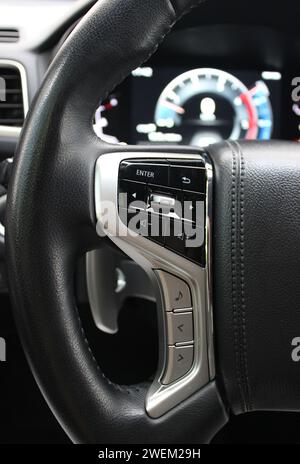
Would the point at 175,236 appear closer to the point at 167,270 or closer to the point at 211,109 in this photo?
the point at 167,270

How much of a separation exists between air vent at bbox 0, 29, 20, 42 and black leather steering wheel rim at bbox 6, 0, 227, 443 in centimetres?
87

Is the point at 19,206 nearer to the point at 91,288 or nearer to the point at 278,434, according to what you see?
the point at 91,288

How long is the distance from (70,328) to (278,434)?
44.6 inches

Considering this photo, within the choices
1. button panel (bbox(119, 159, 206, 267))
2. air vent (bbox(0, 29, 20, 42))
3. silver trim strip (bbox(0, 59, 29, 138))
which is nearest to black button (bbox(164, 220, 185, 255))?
button panel (bbox(119, 159, 206, 267))

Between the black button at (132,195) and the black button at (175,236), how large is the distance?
29 mm

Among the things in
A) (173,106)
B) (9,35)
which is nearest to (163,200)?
(9,35)

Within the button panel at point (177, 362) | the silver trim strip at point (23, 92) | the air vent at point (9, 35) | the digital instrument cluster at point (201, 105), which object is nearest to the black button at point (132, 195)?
the button panel at point (177, 362)

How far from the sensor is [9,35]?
1400mm

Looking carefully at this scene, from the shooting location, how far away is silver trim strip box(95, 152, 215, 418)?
584mm

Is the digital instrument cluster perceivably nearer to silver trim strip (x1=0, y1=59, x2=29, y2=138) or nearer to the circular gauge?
the circular gauge

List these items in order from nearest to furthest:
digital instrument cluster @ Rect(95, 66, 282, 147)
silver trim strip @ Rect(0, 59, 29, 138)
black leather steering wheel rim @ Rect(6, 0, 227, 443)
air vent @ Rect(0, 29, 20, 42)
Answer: black leather steering wheel rim @ Rect(6, 0, 227, 443) → silver trim strip @ Rect(0, 59, 29, 138) → air vent @ Rect(0, 29, 20, 42) → digital instrument cluster @ Rect(95, 66, 282, 147)

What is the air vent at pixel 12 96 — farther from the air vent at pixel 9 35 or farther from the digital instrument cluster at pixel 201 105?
the digital instrument cluster at pixel 201 105

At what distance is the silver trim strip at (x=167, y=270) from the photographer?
0.58 metres

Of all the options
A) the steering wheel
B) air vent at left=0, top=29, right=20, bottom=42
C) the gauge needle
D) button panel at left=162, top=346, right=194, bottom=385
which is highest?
air vent at left=0, top=29, right=20, bottom=42
